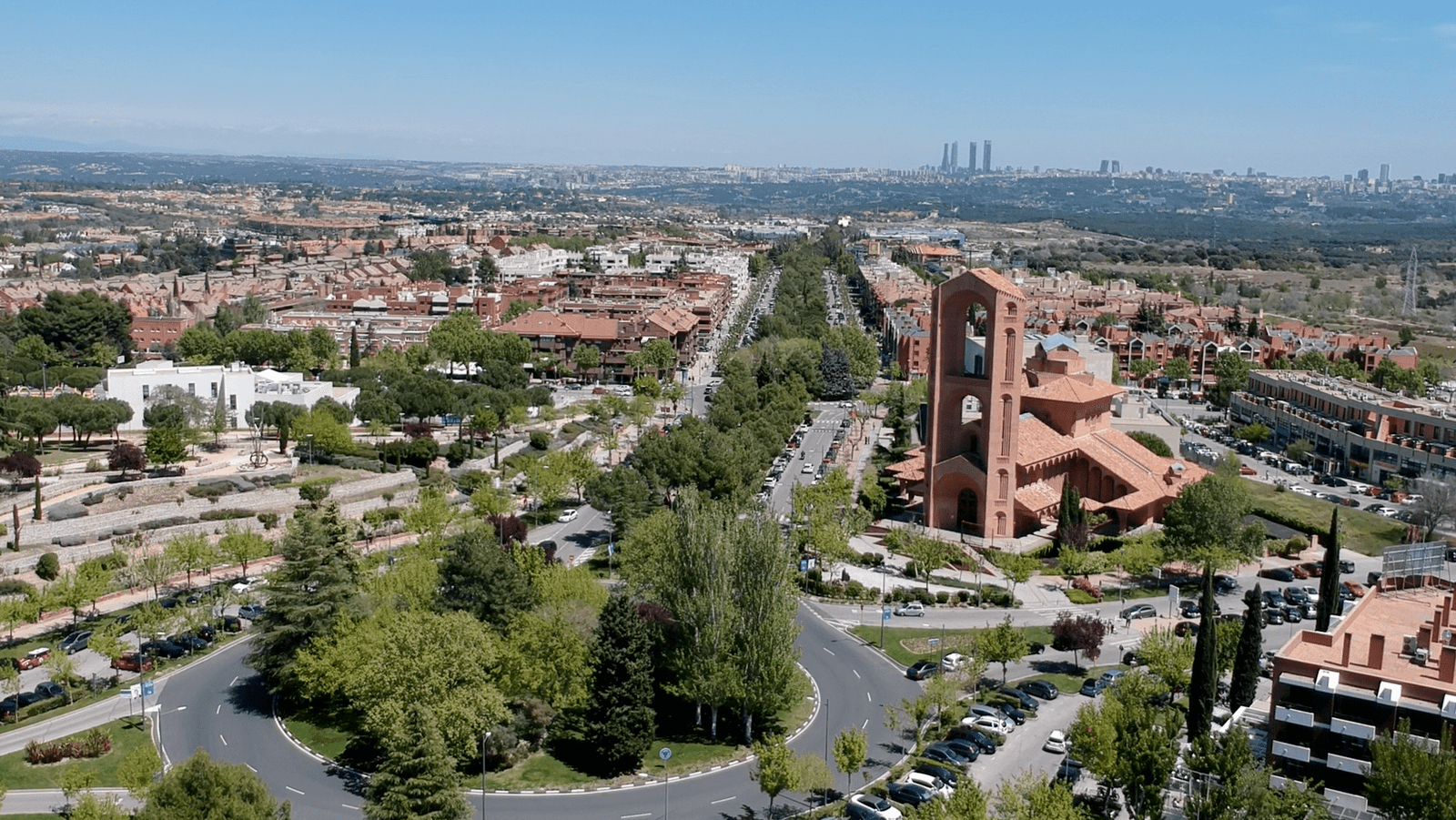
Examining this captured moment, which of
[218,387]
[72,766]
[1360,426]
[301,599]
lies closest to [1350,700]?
[301,599]

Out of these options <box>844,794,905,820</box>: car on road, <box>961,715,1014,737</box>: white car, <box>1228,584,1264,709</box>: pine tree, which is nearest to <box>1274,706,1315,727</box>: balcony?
<box>1228,584,1264,709</box>: pine tree

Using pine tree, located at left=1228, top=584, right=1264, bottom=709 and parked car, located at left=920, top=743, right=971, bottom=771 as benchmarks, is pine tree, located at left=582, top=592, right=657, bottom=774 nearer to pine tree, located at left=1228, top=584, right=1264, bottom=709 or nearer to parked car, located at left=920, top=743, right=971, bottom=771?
parked car, located at left=920, top=743, right=971, bottom=771

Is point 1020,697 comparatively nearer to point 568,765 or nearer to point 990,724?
point 990,724

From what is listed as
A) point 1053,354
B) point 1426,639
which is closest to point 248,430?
point 1053,354

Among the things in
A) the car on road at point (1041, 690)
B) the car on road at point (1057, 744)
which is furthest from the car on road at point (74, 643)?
the car on road at point (1057, 744)

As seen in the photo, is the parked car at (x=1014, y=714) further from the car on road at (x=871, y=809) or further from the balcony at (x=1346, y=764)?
the balcony at (x=1346, y=764)

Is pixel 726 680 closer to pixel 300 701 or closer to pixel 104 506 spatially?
pixel 300 701

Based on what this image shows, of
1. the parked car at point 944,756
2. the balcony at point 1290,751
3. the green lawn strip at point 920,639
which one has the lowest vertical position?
the green lawn strip at point 920,639
